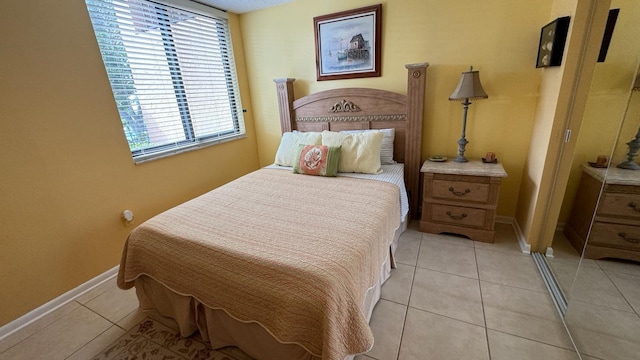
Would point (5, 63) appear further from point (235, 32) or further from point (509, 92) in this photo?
point (509, 92)

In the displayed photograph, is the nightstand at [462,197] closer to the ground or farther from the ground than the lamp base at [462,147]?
closer to the ground

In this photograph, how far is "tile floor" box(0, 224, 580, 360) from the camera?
54.4 inches

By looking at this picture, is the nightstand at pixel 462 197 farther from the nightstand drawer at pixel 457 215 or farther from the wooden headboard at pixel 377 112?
the wooden headboard at pixel 377 112

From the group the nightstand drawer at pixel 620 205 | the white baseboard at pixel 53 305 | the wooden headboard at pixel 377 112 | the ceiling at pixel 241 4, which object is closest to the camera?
the nightstand drawer at pixel 620 205

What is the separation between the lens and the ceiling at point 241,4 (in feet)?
8.81

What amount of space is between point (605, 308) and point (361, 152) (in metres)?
1.78

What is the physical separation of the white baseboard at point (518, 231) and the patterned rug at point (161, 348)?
7.32ft

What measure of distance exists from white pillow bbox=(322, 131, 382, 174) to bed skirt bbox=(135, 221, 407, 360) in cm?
104

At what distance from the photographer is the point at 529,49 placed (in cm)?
209

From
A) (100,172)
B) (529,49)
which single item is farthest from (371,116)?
(100,172)

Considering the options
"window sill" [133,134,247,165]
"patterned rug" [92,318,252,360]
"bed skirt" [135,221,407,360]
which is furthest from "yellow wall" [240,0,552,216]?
"patterned rug" [92,318,252,360]

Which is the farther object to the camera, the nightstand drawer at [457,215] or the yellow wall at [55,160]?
the nightstand drawer at [457,215]

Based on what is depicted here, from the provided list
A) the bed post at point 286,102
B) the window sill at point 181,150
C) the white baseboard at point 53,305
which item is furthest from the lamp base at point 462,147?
the white baseboard at point 53,305

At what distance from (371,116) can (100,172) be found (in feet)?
7.90
